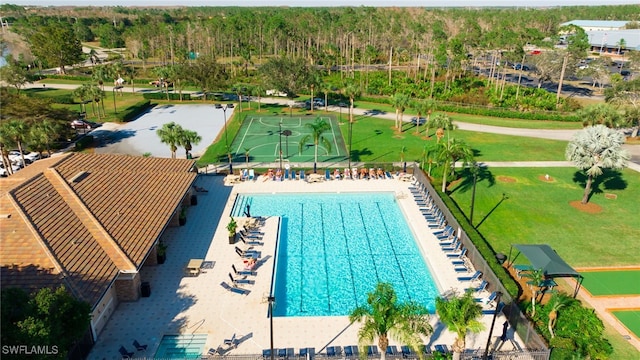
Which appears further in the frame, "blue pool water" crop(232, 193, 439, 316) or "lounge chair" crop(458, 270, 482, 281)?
"lounge chair" crop(458, 270, 482, 281)

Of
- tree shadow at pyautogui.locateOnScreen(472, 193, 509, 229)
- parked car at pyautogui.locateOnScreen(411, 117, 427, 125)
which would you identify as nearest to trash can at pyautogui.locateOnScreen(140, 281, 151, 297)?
tree shadow at pyautogui.locateOnScreen(472, 193, 509, 229)

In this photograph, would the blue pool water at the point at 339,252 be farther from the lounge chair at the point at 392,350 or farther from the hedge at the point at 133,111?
the hedge at the point at 133,111

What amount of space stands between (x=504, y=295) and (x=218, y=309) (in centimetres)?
1603

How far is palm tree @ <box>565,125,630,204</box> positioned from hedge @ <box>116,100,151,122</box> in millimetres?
56859

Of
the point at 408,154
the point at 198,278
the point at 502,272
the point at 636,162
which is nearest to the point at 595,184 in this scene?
the point at 636,162

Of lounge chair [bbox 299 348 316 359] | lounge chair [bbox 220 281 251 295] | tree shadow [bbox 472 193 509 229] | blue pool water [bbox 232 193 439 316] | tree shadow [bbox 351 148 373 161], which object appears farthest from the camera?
tree shadow [bbox 351 148 373 161]

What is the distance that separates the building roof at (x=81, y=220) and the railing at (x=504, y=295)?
2031 centimetres

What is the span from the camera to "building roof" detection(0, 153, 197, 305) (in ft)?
71.4

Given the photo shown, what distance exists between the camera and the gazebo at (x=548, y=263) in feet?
81.0

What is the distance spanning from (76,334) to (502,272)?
23.0 m

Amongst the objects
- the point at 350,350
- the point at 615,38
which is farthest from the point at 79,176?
the point at 615,38

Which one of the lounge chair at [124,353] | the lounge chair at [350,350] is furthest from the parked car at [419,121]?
the lounge chair at [124,353]

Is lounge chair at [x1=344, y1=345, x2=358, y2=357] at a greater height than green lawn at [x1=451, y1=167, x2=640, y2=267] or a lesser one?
lesser

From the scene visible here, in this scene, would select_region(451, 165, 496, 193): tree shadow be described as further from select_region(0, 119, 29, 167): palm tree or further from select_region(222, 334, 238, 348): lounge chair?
select_region(0, 119, 29, 167): palm tree
